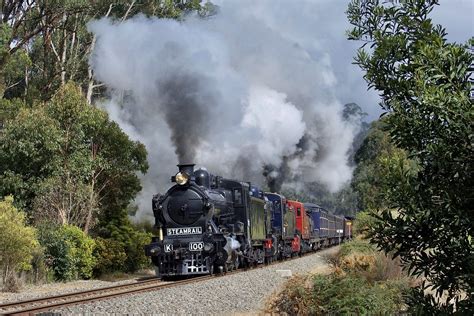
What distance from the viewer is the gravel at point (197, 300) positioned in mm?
11102

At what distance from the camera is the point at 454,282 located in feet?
13.3

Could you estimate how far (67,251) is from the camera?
2005cm

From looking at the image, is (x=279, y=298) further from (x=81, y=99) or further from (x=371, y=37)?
(x=81, y=99)

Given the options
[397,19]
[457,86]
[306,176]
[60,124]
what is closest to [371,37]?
[397,19]

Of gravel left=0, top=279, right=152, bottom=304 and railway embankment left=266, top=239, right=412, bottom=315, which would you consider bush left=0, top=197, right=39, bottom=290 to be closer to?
gravel left=0, top=279, right=152, bottom=304

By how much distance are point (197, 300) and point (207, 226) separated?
5835 mm

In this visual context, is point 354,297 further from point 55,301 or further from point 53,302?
point 55,301

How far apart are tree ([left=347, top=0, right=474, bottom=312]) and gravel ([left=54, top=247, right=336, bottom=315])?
252 inches

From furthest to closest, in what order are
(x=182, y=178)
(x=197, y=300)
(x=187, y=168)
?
(x=187, y=168) → (x=182, y=178) → (x=197, y=300)

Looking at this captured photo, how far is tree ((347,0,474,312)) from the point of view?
3.74 meters

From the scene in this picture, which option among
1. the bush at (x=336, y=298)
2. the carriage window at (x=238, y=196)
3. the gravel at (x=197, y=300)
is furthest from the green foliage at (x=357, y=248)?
the bush at (x=336, y=298)

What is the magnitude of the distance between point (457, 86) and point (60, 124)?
22881 mm

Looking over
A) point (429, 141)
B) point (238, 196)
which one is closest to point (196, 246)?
point (238, 196)

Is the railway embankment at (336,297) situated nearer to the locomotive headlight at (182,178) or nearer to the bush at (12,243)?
the locomotive headlight at (182,178)
